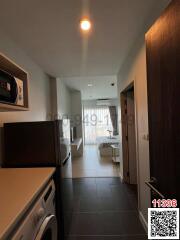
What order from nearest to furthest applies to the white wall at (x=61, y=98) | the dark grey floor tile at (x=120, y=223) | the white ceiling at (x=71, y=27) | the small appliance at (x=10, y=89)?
the small appliance at (x=10, y=89)
the white ceiling at (x=71, y=27)
the dark grey floor tile at (x=120, y=223)
the white wall at (x=61, y=98)

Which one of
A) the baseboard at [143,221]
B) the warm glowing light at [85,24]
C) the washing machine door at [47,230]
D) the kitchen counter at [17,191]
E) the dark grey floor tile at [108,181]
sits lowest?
the dark grey floor tile at [108,181]

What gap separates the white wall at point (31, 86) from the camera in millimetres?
2102

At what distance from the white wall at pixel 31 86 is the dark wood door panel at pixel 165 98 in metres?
1.69

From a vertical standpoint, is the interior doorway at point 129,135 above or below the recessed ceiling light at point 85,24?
below

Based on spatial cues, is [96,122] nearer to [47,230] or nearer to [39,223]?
[47,230]

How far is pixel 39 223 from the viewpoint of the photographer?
3.76ft

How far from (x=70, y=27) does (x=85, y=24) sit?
0.62ft

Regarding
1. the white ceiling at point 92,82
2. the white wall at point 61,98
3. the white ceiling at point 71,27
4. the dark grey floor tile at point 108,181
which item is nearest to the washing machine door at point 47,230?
the white ceiling at point 71,27

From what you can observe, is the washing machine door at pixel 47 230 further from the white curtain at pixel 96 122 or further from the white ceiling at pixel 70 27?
the white curtain at pixel 96 122

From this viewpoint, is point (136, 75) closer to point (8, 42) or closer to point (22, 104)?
point (22, 104)

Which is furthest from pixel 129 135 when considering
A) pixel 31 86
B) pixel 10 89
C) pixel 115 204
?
pixel 10 89

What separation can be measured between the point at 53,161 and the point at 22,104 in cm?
74

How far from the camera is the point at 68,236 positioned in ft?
7.07

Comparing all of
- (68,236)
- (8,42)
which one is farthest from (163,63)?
(68,236)
